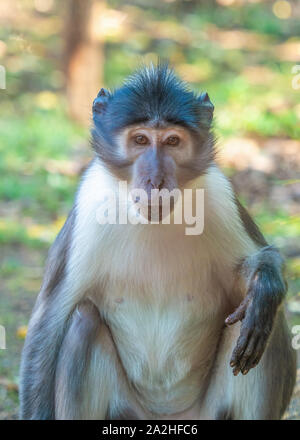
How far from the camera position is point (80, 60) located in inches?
503

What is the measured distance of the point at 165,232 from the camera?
4531mm

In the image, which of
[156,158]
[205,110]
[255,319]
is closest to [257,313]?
[255,319]

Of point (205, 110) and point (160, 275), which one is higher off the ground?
point (205, 110)

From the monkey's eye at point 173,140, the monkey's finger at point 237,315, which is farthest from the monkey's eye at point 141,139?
the monkey's finger at point 237,315

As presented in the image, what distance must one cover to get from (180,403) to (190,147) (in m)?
1.55

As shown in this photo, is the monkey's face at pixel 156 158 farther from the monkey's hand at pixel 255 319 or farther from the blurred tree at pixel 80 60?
the blurred tree at pixel 80 60

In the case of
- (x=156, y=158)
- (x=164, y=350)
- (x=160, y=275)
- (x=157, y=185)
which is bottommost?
(x=164, y=350)

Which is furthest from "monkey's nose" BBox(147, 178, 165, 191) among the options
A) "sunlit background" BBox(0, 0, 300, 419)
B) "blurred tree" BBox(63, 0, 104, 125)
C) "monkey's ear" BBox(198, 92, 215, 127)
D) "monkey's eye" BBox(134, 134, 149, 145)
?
"blurred tree" BBox(63, 0, 104, 125)

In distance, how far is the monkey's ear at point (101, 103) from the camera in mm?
4562

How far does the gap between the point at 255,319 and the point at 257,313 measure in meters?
0.03

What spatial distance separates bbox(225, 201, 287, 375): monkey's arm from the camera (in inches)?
160

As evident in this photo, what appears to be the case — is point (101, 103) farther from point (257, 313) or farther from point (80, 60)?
point (80, 60)

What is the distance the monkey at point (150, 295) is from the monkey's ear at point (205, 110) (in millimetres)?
12
